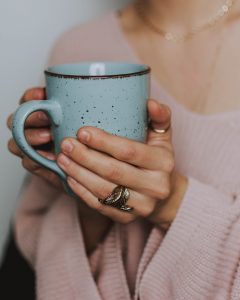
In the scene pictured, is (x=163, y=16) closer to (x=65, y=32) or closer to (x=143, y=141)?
(x=65, y=32)

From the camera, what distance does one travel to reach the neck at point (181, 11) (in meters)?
0.87

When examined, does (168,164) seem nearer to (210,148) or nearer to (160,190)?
(160,190)

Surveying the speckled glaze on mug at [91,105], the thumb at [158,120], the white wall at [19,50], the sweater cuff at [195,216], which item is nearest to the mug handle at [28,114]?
the speckled glaze on mug at [91,105]

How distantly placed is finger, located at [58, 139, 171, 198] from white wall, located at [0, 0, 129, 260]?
0.38 meters

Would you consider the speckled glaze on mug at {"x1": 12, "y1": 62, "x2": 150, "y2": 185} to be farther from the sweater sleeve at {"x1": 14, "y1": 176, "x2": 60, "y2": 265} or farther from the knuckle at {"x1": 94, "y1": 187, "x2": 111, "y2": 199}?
the sweater sleeve at {"x1": 14, "y1": 176, "x2": 60, "y2": 265}

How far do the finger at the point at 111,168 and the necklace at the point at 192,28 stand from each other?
16.5 inches

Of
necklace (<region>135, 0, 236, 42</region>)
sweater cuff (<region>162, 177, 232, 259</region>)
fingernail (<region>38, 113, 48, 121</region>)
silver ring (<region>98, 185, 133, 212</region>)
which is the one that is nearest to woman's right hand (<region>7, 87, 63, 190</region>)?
fingernail (<region>38, 113, 48, 121</region>)

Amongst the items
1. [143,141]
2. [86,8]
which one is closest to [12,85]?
[86,8]

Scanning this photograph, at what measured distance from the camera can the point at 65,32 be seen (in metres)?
1.00

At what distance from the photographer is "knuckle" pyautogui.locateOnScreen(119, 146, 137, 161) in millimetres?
527

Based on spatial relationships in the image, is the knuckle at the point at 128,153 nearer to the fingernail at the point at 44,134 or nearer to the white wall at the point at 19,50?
the fingernail at the point at 44,134

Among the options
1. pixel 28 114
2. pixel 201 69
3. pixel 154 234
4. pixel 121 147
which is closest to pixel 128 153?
pixel 121 147

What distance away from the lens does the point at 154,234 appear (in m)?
0.74

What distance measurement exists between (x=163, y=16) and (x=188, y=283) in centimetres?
54
